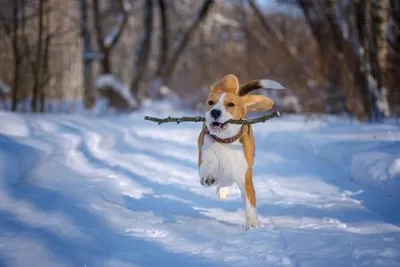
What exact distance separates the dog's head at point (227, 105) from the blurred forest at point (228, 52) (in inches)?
159

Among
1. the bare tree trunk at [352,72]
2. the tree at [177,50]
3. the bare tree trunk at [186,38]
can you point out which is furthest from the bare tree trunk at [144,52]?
the bare tree trunk at [352,72]

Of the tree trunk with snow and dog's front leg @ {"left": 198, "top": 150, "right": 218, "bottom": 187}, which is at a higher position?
the tree trunk with snow

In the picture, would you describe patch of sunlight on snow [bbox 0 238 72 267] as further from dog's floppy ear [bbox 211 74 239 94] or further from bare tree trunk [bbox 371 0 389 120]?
bare tree trunk [bbox 371 0 389 120]

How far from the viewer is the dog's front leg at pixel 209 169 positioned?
3.57 metres

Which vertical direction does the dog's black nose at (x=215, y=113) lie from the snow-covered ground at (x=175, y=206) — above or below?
above

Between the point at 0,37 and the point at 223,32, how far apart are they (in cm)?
1570

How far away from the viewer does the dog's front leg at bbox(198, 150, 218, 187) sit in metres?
3.57

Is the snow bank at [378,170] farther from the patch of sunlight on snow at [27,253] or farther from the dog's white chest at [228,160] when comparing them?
the patch of sunlight on snow at [27,253]

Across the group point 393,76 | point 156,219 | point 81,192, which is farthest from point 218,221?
point 393,76

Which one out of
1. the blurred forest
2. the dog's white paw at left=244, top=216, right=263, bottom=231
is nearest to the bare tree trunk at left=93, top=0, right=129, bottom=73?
the blurred forest

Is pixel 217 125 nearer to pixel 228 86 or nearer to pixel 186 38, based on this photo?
pixel 228 86

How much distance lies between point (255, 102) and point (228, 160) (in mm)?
670

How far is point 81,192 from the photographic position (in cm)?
381

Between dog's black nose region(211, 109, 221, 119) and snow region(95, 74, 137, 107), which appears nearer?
dog's black nose region(211, 109, 221, 119)
